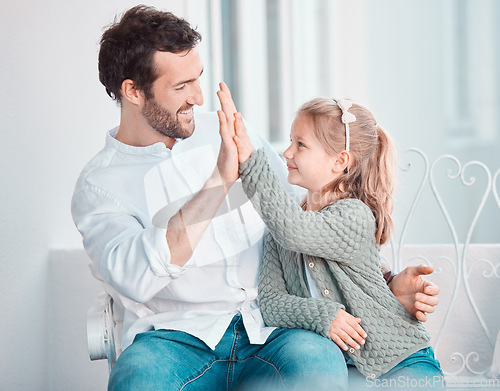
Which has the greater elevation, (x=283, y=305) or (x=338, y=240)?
(x=338, y=240)

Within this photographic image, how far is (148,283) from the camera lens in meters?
1.27

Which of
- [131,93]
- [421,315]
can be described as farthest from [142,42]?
[421,315]

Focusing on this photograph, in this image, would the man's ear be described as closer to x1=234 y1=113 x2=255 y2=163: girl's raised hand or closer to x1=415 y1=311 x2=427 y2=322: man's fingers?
x1=234 y1=113 x2=255 y2=163: girl's raised hand

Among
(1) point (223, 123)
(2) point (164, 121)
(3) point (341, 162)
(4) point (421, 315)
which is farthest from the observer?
(2) point (164, 121)

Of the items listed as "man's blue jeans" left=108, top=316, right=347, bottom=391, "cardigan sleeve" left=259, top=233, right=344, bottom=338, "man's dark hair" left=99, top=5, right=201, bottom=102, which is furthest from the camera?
"man's dark hair" left=99, top=5, right=201, bottom=102

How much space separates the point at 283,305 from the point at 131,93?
2.12 ft

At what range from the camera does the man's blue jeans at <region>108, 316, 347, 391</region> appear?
116 centimetres

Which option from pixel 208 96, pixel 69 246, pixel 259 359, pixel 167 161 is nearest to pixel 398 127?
pixel 208 96

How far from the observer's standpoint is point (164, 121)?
1.53 m

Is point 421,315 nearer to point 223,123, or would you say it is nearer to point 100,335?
point 223,123

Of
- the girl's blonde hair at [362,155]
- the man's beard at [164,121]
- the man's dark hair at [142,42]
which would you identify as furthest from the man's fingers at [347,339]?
the man's dark hair at [142,42]

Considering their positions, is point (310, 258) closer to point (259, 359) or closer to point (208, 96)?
point (259, 359)

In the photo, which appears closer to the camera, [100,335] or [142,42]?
[100,335]

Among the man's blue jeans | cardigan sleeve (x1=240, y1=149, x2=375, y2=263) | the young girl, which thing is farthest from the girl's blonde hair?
the man's blue jeans
